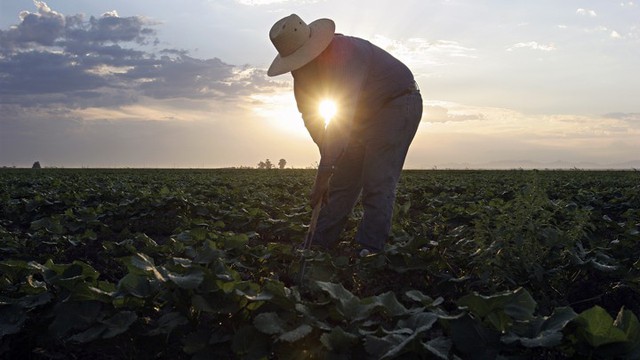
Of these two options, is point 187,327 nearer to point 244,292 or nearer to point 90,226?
point 244,292

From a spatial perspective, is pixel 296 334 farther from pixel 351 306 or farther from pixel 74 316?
pixel 74 316

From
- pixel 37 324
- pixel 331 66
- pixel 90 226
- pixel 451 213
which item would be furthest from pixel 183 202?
pixel 37 324

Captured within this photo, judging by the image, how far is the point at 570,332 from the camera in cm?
237

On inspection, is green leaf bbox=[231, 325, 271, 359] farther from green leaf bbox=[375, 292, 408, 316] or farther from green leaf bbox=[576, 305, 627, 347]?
green leaf bbox=[576, 305, 627, 347]

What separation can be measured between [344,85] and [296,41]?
52 centimetres

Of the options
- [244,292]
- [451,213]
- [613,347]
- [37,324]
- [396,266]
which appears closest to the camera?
[613,347]

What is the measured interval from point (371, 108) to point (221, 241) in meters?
1.73

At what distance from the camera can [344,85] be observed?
4445 mm

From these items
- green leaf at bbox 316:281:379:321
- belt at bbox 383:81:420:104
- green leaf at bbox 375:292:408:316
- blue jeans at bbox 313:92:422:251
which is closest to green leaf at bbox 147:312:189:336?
green leaf at bbox 316:281:379:321

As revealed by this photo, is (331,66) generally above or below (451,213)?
above

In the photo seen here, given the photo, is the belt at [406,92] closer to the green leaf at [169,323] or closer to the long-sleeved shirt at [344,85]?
the long-sleeved shirt at [344,85]

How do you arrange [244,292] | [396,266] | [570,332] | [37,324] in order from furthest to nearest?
1. [396,266]
2. [37,324]
3. [244,292]
4. [570,332]

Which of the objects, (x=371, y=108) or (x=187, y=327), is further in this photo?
(x=371, y=108)

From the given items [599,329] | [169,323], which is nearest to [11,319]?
[169,323]
